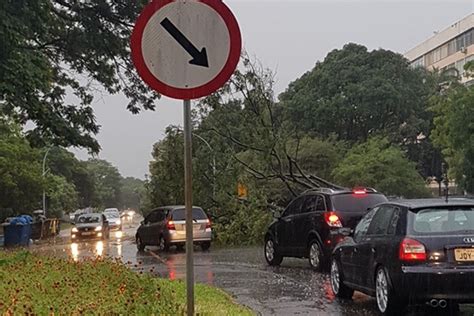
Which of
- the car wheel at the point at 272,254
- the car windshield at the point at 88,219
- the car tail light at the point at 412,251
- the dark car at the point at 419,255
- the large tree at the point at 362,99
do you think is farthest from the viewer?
the large tree at the point at 362,99

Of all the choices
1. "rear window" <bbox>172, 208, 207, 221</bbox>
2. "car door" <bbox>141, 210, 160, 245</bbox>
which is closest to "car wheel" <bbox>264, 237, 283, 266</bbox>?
"rear window" <bbox>172, 208, 207, 221</bbox>

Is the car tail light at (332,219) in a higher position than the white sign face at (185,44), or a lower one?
lower

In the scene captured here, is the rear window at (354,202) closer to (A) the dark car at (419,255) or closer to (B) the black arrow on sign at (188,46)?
(A) the dark car at (419,255)

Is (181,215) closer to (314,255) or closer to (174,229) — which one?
(174,229)

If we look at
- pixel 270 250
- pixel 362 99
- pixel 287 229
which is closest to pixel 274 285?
pixel 287 229

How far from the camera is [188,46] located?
4680 mm

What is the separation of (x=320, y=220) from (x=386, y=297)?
594 centimetres

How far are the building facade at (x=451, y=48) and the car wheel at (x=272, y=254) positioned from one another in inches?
2157

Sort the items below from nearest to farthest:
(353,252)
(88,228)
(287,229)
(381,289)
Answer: (381,289), (353,252), (287,229), (88,228)

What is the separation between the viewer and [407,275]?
26.9ft

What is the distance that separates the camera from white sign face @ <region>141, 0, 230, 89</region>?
4.68m

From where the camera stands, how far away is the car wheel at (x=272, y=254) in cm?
1639

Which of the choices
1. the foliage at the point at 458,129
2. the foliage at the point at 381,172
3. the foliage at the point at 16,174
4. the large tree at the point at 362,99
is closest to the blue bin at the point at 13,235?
the foliage at the point at 16,174

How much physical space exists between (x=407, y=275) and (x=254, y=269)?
7.52 m
